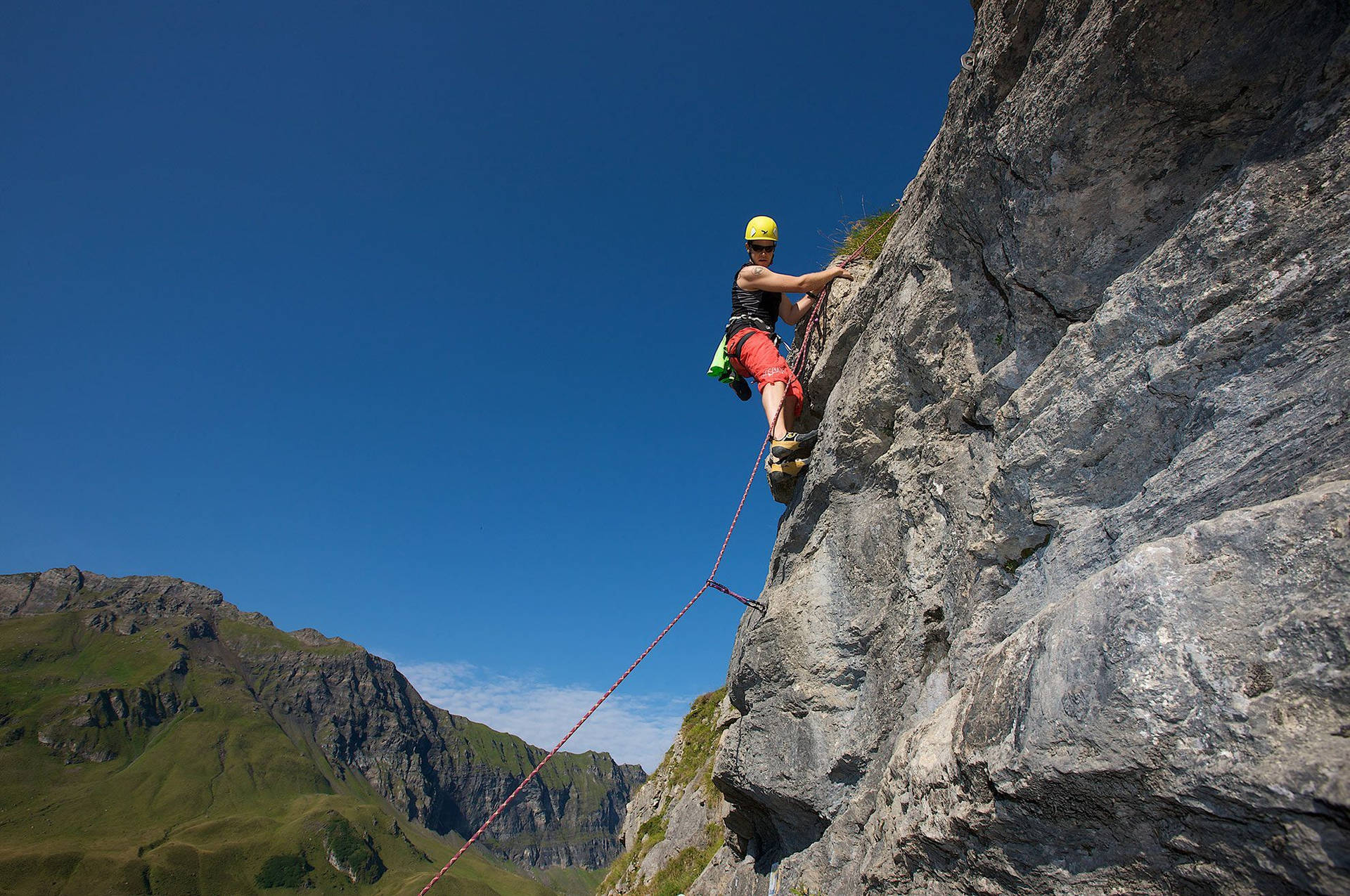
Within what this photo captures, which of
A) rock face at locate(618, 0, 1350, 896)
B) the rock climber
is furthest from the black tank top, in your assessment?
rock face at locate(618, 0, 1350, 896)

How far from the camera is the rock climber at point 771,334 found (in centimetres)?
1013

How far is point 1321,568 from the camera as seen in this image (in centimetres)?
314

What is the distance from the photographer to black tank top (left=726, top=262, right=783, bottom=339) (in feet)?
35.2

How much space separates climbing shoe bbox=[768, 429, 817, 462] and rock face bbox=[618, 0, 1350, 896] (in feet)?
7.81

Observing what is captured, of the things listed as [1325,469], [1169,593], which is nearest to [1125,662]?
[1169,593]

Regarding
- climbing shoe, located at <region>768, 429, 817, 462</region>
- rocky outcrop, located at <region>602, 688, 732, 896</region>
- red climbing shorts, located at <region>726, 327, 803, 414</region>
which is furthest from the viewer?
rocky outcrop, located at <region>602, 688, 732, 896</region>

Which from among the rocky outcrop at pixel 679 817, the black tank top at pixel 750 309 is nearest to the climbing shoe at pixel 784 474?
the black tank top at pixel 750 309

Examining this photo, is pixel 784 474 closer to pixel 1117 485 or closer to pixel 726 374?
pixel 726 374

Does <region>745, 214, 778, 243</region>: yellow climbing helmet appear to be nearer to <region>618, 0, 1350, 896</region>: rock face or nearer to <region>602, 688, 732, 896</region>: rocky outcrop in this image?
<region>618, 0, 1350, 896</region>: rock face

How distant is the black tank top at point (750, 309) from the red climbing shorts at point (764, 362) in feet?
0.40

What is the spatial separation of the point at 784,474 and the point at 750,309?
2571 millimetres

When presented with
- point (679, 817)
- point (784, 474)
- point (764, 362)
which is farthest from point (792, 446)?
point (679, 817)

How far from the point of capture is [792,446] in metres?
9.94

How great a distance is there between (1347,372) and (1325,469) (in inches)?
19.5
